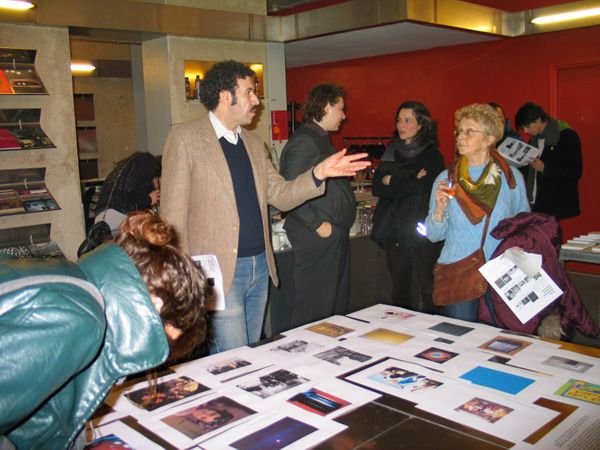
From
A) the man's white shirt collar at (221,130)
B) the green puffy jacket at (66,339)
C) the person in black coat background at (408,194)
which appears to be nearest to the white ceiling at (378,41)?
the person in black coat background at (408,194)

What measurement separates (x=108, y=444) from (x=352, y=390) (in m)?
0.64

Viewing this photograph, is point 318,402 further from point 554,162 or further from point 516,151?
point 554,162

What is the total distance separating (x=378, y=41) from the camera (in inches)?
251

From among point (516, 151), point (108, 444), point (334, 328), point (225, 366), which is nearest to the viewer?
point (108, 444)

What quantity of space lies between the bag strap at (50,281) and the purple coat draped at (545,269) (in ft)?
6.65

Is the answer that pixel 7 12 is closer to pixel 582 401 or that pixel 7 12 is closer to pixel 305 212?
pixel 305 212

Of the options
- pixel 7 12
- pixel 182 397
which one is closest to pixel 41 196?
pixel 7 12

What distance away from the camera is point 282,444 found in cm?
125

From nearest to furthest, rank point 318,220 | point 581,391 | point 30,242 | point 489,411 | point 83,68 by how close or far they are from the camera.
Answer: point 489,411, point 581,391, point 318,220, point 30,242, point 83,68

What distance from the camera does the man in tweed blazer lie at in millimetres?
2340

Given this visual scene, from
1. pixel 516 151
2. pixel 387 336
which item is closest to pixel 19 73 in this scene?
pixel 387 336

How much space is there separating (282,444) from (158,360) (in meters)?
0.43

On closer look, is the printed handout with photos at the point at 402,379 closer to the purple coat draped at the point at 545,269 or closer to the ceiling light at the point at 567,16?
the purple coat draped at the point at 545,269

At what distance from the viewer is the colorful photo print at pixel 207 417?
4.39 ft
